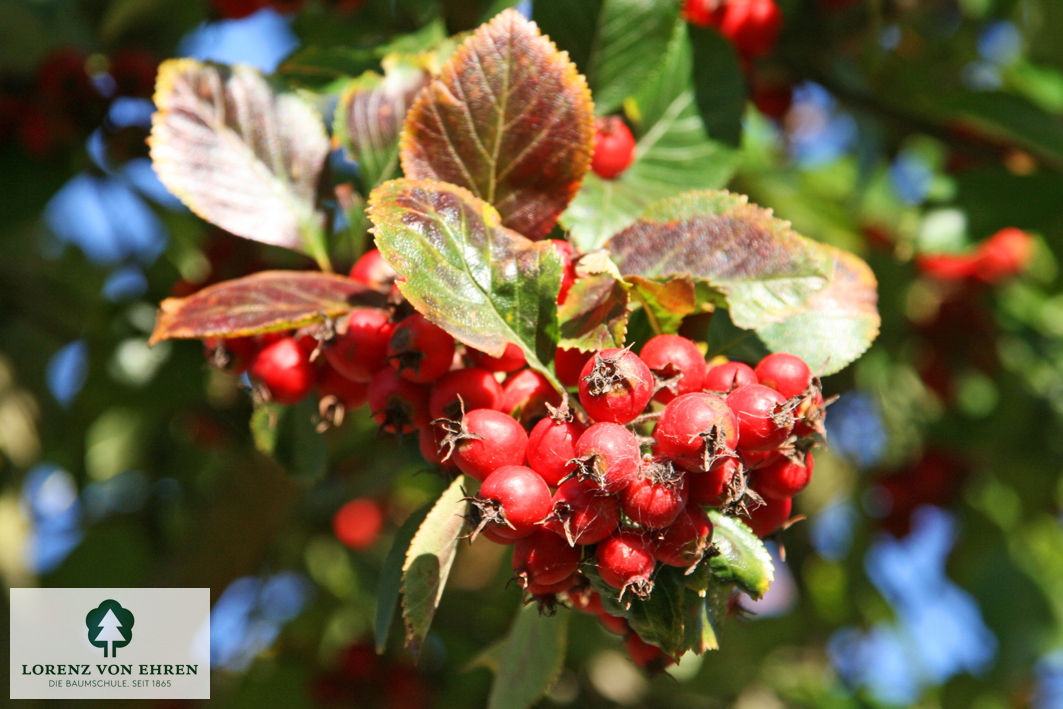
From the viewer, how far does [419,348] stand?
997mm

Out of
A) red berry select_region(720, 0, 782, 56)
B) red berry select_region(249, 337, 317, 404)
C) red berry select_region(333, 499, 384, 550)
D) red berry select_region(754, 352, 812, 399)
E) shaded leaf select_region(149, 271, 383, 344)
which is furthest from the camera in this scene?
red berry select_region(333, 499, 384, 550)

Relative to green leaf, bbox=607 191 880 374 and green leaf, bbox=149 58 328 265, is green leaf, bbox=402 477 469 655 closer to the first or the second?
green leaf, bbox=607 191 880 374

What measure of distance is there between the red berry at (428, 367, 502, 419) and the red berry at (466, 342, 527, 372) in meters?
0.02

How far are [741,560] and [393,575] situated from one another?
0.41 meters

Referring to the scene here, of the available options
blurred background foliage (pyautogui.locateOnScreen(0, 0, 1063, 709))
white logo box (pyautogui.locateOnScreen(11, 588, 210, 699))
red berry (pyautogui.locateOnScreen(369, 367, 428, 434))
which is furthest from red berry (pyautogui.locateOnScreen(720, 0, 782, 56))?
white logo box (pyautogui.locateOnScreen(11, 588, 210, 699))

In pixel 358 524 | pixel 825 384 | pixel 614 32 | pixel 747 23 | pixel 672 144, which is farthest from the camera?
pixel 358 524

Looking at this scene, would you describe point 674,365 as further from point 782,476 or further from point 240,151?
point 240,151

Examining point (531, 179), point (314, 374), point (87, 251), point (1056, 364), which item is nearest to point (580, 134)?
point (531, 179)

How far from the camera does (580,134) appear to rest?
107cm

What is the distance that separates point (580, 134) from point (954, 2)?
7.17 feet

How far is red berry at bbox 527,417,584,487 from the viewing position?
92 cm

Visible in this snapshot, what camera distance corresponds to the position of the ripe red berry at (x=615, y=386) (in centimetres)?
89

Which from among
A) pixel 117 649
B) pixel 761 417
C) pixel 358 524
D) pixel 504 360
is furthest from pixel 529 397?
pixel 358 524

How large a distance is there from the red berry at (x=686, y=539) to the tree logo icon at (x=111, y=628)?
1341 mm
